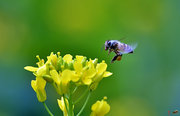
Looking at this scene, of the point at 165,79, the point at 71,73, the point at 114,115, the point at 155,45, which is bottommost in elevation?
the point at 114,115

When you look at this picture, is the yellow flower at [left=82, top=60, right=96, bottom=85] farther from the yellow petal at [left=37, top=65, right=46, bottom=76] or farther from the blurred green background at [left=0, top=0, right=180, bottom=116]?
the blurred green background at [left=0, top=0, right=180, bottom=116]

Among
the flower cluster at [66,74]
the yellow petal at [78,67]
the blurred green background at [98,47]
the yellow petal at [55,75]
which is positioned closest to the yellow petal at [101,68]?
the flower cluster at [66,74]

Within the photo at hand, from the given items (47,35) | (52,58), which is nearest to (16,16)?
(47,35)

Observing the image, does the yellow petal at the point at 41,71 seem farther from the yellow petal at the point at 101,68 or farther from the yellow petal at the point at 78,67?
the yellow petal at the point at 101,68

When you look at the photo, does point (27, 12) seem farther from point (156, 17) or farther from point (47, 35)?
point (156, 17)

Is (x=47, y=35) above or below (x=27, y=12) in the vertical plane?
below

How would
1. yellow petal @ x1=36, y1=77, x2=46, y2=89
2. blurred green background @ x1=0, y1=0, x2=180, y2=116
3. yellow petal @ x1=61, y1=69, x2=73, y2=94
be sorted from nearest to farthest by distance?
1. yellow petal @ x1=61, y1=69, x2=73, y2=94
2. yellow petal @ x1=36, y1=77, x2=46, y2=89
3. blurred green background @ x1=0, y1=0, x2=180, y2=116

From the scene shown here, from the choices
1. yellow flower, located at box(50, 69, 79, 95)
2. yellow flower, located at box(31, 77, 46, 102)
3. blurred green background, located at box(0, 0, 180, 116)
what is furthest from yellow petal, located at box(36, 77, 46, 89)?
blurred green background, located at box(0, 0, 180, 116)

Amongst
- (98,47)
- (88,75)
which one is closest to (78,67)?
(88,75)
